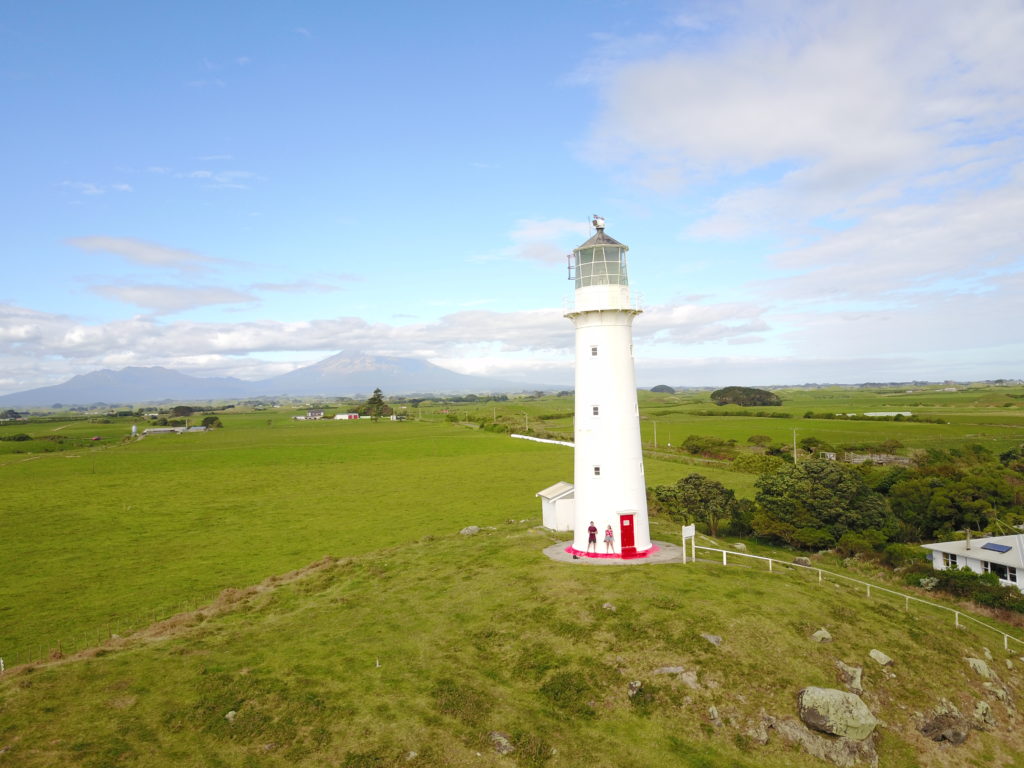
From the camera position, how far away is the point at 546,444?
89000mm

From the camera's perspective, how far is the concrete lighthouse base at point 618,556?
2244cm

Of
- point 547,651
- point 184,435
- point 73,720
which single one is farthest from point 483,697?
point 184,435

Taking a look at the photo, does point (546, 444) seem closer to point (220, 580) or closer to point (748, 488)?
point (748, 488)

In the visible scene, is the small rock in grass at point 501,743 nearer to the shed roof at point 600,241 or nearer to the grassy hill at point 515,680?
the grassy hill at point 515,680

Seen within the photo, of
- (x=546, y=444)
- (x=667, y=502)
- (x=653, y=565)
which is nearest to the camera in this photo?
(x=653, y=565)

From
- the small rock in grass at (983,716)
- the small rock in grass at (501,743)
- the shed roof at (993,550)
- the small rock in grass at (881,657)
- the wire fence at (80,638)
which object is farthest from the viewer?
the shed roof at (993,550)

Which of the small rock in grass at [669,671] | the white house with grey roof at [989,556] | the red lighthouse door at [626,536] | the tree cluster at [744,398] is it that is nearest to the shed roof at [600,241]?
the red lighthouse door at [626,536]

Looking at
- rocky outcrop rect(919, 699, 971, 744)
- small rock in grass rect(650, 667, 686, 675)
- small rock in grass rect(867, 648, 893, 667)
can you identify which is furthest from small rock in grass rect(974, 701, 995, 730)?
small rock in grass rect(650, 667, 686, 675)

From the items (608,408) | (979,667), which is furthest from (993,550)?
(608,408)

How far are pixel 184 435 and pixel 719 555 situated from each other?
128 metres

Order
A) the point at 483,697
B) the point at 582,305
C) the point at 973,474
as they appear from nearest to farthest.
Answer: the point at 483,697 → the point at 582,305 → the point at 973,474

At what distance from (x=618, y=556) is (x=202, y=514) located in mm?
37136

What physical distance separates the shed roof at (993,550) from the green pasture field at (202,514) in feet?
75.2

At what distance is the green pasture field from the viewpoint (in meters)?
27.0
